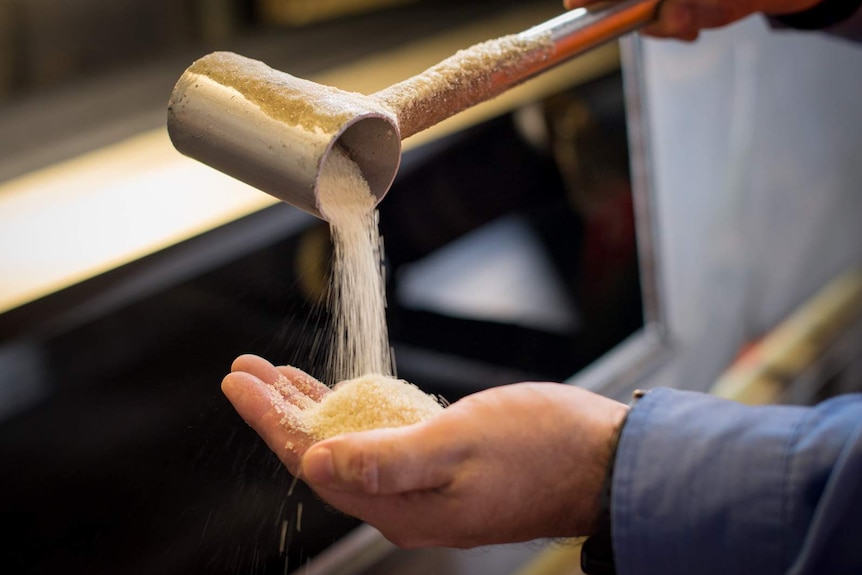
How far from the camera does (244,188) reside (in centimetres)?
117

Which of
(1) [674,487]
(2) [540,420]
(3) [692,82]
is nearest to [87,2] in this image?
(3) [692,82]

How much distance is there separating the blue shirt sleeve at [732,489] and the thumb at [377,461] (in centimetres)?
19

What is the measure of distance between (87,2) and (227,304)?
3.64 ft

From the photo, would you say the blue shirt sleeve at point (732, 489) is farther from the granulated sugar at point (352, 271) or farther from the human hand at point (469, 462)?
the granulated sugar at point (352, 271)

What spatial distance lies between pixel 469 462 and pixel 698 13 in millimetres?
708

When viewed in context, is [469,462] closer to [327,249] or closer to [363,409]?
[363,409]

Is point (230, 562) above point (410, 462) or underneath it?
underneath

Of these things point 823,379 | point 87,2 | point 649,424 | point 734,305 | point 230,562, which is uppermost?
point 87,2

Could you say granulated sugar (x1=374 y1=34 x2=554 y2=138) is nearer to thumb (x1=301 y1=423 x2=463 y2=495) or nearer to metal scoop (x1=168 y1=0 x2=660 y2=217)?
metal scoop (x1=168 y1=0 x2=660 y2=217)

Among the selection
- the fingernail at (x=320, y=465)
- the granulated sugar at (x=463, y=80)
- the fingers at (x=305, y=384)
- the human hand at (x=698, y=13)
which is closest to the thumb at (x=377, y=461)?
the fingernail at (x=320, y=465)

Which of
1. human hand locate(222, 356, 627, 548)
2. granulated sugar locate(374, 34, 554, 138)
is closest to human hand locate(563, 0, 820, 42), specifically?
granulated sugar locate(374, 34, 554, 138)

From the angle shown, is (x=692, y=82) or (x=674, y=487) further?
(x=692, y=82)

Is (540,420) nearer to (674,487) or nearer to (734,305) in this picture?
(674,487)

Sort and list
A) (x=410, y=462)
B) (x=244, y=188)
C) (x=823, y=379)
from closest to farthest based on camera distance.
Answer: (x=410, y=462) < (x=244, y=188) < (x=823, y=379)
